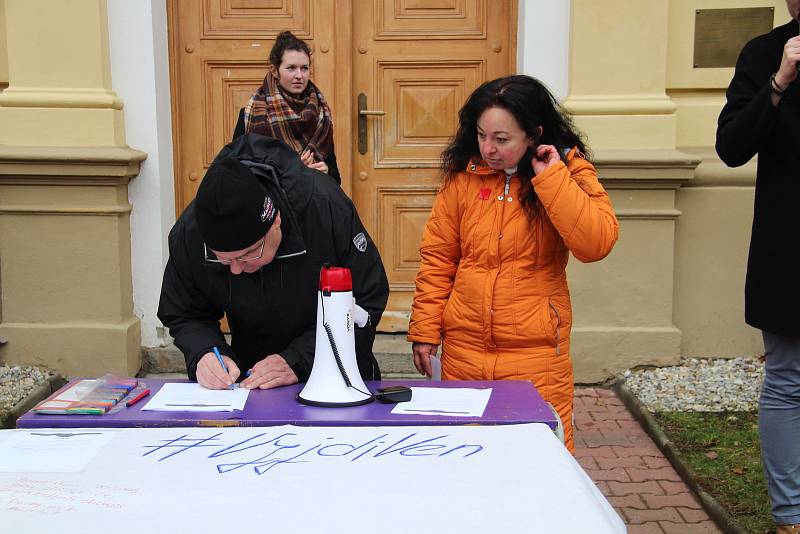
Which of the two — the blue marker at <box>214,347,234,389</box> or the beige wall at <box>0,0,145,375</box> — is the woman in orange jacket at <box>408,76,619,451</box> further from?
the beige wall at <box>0,0,145,375</box>

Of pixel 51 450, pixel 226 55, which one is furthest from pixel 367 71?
pixel 51 450

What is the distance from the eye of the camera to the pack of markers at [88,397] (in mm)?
2242

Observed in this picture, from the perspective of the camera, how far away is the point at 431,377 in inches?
118

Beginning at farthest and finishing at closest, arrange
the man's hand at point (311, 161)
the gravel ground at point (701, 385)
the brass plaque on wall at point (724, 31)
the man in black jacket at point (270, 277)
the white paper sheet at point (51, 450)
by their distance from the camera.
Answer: the brass plaque on wall at point (724, 31) → the gravel ground at point (701, 385) → the man's hand at point (311, 161) → the man in black jacket at point (270, 277) → the white paper sheet at point (51, 450)

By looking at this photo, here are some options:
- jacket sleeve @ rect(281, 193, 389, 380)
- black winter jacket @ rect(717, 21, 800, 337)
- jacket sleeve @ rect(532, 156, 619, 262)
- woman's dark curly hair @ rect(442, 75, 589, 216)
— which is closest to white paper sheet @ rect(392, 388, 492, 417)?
jacket sleeve @ rect(281, 193, 389, 380)

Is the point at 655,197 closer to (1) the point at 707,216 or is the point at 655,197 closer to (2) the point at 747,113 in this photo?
(1) the point at 707,216

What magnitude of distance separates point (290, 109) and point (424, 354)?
192 cm

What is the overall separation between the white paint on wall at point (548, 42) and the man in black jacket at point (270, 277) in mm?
2840

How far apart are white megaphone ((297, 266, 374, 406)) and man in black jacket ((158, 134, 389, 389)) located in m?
0.22

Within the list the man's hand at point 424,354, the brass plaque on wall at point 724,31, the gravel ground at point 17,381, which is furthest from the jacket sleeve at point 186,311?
the brass plaque on wall at point 724,31

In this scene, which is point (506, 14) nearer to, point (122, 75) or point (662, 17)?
point (662, 17)

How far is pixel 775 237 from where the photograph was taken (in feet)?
9.49

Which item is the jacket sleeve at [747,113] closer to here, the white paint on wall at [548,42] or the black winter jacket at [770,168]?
the black winter jacket at [770,168]

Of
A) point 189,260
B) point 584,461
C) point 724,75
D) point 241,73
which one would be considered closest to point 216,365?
point 189,260
